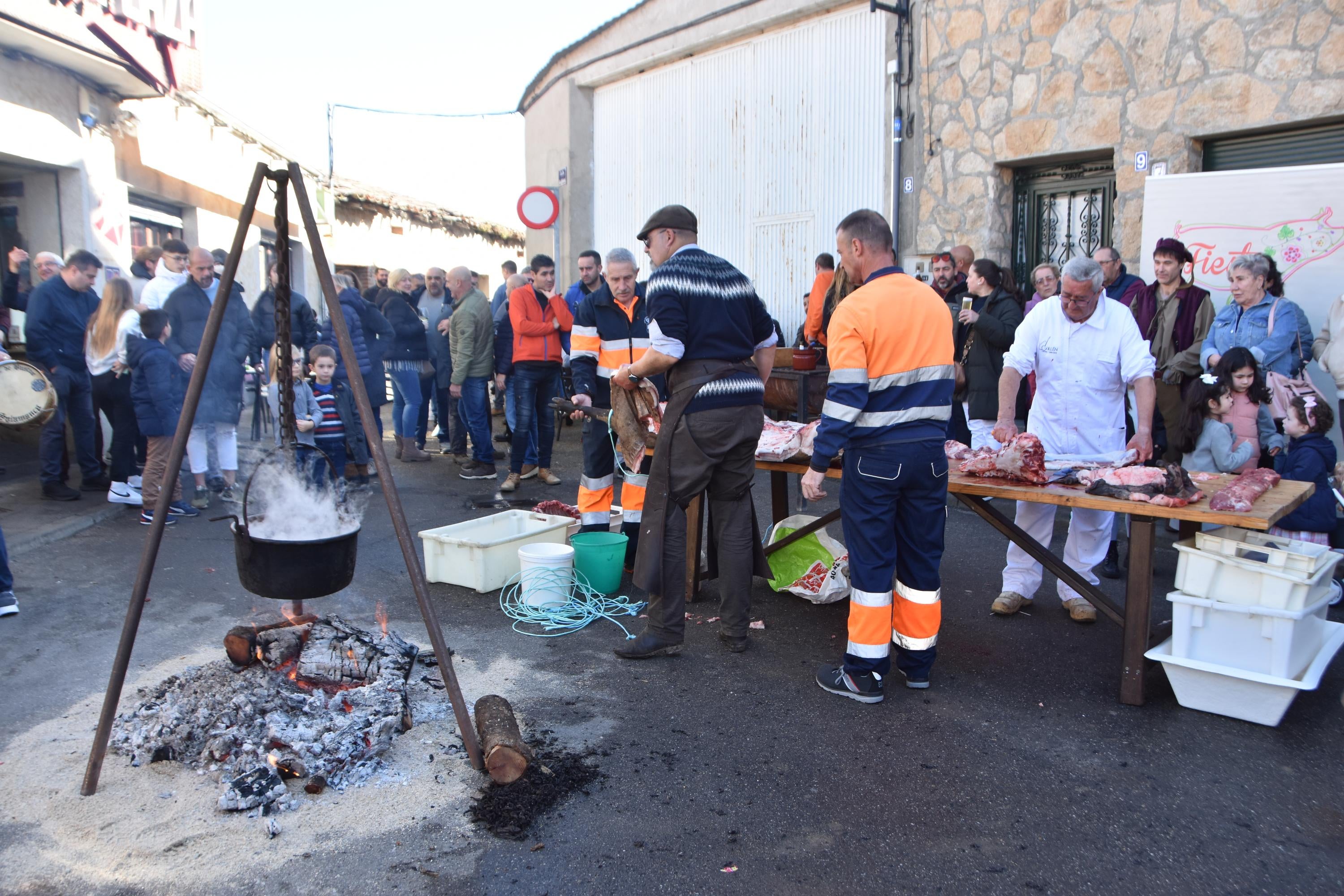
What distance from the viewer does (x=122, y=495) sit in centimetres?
869

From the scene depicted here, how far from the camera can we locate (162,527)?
3701 millimetres

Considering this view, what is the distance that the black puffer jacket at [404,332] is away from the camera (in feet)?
36.8

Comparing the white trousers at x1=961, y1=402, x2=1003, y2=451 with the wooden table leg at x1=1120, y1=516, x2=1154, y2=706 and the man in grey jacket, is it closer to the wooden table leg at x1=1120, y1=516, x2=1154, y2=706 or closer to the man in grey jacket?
the wooden table leg at x1=1120, y1=516, x2=1154, y2=706

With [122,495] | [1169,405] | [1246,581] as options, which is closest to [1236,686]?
[1246,581]

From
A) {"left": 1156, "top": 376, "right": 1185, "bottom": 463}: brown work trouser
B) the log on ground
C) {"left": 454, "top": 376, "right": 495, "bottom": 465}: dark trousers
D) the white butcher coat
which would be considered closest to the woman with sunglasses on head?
{"left": 1156, "top": 376, "right": 1185, "bottom": 463}: brown work trouser

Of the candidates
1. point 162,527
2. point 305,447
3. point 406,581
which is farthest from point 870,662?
point 406,581

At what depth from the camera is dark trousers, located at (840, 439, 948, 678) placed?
14.2 ft

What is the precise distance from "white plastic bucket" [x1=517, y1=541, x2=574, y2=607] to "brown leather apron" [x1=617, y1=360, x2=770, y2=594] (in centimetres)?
94

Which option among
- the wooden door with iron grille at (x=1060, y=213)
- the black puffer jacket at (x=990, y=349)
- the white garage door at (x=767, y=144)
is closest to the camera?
the black puffer jacket at (x=990, y=349)

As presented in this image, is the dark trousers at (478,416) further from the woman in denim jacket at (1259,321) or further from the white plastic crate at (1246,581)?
the white plastic crate at (1246,581)

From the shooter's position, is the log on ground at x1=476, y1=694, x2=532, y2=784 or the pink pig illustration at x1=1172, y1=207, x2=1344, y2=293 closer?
the log on ground at x1=476, y1=694, x2=532, y2=784

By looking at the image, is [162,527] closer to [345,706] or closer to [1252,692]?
[345,706]

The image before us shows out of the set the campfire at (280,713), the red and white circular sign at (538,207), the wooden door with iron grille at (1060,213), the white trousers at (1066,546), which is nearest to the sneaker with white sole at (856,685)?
the white trousers at (1066,546)

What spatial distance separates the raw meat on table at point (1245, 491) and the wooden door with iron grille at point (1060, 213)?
519 cm
